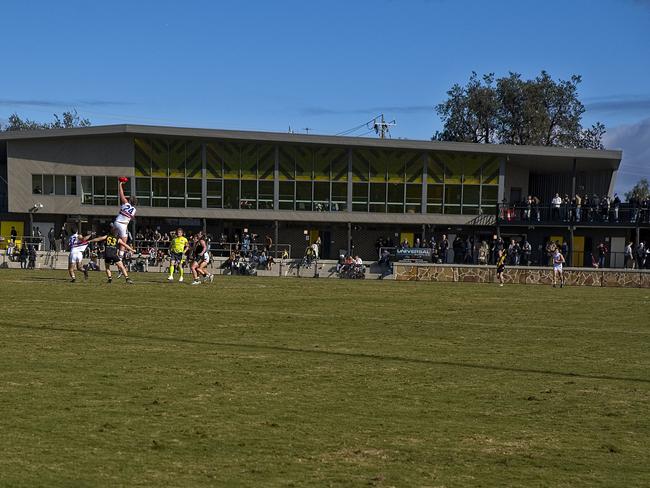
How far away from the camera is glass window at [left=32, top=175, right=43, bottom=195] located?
177 ft

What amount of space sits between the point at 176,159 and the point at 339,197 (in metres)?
10.6

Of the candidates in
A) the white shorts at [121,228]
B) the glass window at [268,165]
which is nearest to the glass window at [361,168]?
the glass window at [268,165]

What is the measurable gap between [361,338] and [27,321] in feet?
18.9

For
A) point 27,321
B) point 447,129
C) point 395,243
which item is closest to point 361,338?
point 27,321

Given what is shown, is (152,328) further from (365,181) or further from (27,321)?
(365,181)

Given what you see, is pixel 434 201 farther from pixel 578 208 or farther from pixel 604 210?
pixel 604 210

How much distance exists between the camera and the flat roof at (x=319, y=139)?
52.6 metres

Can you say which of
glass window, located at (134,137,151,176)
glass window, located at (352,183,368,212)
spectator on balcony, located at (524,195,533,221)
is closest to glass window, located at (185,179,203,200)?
glass window, located at (134,137,151,176)

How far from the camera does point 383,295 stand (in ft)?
87.5

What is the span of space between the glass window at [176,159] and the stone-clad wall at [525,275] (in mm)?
19616

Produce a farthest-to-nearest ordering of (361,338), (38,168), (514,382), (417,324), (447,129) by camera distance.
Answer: (447,129)
(38,168)
(417,324)
(361,338)
(514,382)

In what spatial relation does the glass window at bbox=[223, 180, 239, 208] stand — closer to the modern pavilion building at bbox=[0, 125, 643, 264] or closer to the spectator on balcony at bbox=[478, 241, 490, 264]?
the modern pavilion building at bbox=[0, 125, 643, 264]

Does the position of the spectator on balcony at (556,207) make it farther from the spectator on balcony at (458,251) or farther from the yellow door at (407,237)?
the yellow door at (407,237)

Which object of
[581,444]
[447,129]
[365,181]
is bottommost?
[581,444]
